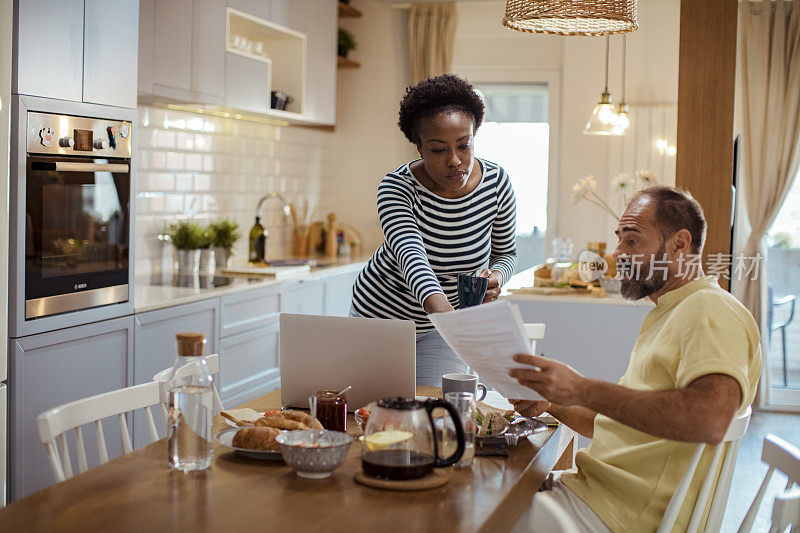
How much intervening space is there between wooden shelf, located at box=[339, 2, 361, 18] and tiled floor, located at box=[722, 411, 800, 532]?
3998mm

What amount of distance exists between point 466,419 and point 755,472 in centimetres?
318

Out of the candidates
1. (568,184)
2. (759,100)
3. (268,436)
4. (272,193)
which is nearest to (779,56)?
(759,100)

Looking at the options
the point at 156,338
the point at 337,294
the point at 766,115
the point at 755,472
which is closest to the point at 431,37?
the point at 337,294

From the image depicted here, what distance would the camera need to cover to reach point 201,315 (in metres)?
3.87

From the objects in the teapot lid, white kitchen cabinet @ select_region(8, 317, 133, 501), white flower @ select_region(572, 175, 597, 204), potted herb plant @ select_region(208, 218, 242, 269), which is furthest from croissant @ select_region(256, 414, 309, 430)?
white flower @ select_region(572, 175, 597, 204)

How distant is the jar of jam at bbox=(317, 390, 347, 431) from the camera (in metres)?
1.84

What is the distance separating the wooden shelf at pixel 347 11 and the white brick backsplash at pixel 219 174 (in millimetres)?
913

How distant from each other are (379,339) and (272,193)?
3.63 meters

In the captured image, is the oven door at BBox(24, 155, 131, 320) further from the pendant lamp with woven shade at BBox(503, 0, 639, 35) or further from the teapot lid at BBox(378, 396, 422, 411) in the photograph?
the teapot lid at BBox(378, 396, 422, 411)

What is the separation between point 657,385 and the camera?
5.67ft

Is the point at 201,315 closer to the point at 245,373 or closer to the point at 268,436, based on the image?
the point at 245,373

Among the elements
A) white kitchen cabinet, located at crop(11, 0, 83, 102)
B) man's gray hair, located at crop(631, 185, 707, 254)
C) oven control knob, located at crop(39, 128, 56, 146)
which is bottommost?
man's gray hair, located at crop(631, 185, 707, 254)

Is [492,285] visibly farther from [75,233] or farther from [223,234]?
[223,234]

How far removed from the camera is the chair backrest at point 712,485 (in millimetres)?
1669
